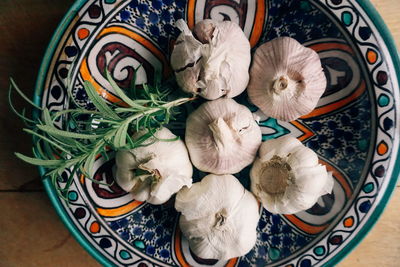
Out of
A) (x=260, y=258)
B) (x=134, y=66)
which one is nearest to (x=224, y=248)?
(x=260, y=258)

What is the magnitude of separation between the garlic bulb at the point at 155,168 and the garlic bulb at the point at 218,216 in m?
0.03

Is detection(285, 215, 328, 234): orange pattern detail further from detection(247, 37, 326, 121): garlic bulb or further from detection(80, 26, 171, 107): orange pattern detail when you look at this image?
detection(80, 26, 171, 107): orange pattern detail

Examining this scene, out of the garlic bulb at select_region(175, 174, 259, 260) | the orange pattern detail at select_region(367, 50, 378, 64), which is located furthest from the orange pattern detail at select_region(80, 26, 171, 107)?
the orange pattern detail at select_region(367, 50, 378, 64)

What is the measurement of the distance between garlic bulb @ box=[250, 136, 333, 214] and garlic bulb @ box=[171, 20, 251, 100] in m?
0.13

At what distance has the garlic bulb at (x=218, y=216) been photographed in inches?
25.3

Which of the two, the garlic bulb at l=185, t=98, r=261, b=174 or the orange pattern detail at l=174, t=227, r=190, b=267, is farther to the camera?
the orange pattern detail at l=174, t=227, r=190, b=267

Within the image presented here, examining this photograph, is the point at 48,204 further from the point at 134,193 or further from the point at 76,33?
the point at 76,33

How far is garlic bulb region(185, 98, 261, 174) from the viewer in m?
0.61

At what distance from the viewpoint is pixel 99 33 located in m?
0.65

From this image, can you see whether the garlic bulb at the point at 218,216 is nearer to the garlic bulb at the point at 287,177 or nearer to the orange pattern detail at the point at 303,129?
the garlic bulb at the point at 287,177

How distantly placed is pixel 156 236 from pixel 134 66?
0.32 metres

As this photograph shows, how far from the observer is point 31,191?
77 cm

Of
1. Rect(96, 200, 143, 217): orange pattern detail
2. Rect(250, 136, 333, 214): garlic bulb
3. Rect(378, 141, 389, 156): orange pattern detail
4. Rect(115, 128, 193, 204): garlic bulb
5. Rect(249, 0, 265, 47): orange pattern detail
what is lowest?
Rect(96, 200, 143, 217): orange pattern detail

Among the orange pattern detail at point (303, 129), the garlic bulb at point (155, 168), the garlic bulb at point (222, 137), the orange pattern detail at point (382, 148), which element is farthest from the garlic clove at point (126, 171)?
the orange pattern detail at point (382, 148)
